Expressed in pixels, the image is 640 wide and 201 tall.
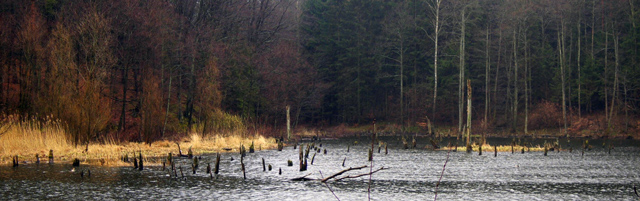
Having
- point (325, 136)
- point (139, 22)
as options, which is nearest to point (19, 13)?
point (139, 22)

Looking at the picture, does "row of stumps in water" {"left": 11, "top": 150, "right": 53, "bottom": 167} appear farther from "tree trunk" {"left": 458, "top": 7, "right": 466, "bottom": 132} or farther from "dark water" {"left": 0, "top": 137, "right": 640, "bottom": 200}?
"tree trunk" {"left": 458, "top": 7, "right": 466, "bottom": 132}

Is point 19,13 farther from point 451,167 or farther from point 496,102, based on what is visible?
point 496,102

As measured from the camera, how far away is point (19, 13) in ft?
131

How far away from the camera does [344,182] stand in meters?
19.7

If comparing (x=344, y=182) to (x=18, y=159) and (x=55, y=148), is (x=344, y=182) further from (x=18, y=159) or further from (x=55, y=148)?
(x=55, y=148)

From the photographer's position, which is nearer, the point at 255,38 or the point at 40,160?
the point at 40,160

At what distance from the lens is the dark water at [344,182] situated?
53.2 ft

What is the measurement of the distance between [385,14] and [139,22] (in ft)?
108

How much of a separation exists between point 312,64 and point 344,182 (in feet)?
155

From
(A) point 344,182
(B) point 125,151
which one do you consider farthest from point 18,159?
(A) point 344,182

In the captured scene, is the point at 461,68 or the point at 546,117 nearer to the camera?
the point at 461,68

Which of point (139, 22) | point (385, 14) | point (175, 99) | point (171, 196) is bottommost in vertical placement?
point (171, 196)

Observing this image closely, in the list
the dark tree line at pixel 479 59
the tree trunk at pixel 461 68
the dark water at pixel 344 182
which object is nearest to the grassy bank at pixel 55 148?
the dark water at pixel 344 182

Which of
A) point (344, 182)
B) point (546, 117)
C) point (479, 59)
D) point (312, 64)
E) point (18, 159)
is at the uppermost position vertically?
point (312, 64)
